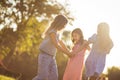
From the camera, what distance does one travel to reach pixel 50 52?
384 inches

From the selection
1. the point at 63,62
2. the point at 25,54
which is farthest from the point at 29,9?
the point at 25,54

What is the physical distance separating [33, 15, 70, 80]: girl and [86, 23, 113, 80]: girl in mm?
906

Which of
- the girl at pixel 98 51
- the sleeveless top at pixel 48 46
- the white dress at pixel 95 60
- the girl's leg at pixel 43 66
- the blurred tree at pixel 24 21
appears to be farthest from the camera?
the blurred tree at pixel 24 21

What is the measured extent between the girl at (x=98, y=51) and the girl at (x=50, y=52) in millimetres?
906

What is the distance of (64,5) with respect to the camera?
50469mm

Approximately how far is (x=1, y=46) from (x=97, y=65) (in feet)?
127

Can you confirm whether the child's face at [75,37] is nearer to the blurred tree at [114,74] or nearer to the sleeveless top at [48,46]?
the sleeveless top at [48,46]

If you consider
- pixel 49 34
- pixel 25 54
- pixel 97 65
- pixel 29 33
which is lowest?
pixel 25 54

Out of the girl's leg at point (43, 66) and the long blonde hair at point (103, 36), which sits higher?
the long blonde hair at point (103, 36)

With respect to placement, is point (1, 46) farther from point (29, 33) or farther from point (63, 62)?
point (63, 62)

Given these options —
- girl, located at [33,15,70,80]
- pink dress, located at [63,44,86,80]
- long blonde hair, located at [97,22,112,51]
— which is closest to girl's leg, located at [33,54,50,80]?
girl, located at [33,15,70,80]

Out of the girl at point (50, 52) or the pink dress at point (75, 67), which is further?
the pink dress at point (75, 67)

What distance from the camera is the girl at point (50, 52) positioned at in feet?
31.7

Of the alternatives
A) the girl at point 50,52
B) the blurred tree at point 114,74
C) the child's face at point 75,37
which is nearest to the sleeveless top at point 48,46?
the girl at point 50,52
